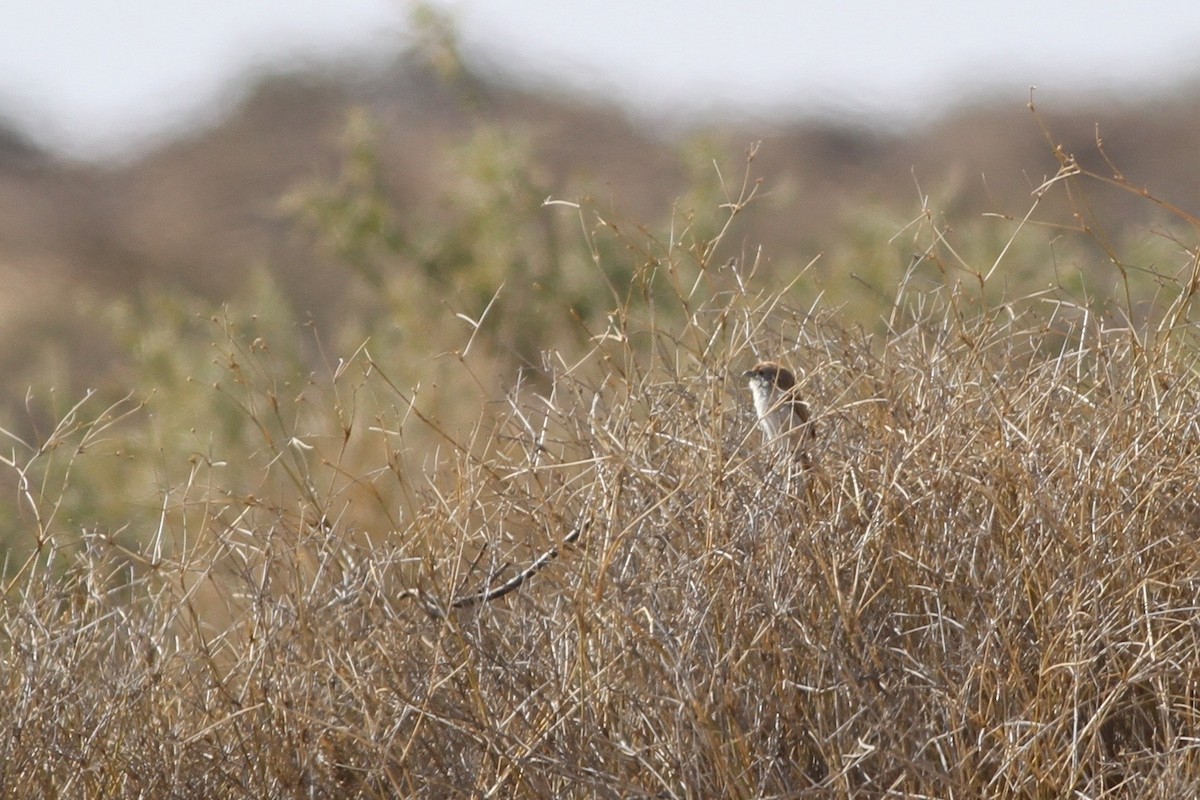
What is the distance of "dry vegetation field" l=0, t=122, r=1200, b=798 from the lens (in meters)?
2.95

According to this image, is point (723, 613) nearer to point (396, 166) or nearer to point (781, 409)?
point (781, 409)

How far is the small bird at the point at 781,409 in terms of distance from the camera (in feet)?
10.7

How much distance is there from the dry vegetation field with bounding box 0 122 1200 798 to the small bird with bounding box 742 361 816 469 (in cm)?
5

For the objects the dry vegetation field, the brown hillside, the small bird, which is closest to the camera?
the dry vegetation field

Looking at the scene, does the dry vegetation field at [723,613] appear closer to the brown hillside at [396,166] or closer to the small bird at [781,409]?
the small bird at [781,409]

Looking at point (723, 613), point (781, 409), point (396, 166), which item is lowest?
point (396, 166)

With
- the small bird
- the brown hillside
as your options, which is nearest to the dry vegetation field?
the small bird

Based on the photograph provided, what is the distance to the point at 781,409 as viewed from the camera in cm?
356

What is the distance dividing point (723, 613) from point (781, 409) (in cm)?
64

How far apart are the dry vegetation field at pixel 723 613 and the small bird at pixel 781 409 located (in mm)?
49

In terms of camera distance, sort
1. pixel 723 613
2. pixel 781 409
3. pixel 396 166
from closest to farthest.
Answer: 1. pixel 723 613
2. pixel 781 409
3. pixel 396 166

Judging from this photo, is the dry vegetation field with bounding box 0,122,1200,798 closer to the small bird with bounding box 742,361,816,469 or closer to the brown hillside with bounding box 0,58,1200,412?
the small bird with bounding box 742,361,816,469

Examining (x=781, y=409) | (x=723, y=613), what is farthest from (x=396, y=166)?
(x=723, y=613)

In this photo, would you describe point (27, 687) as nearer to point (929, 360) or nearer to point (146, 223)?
point (929, 360)
